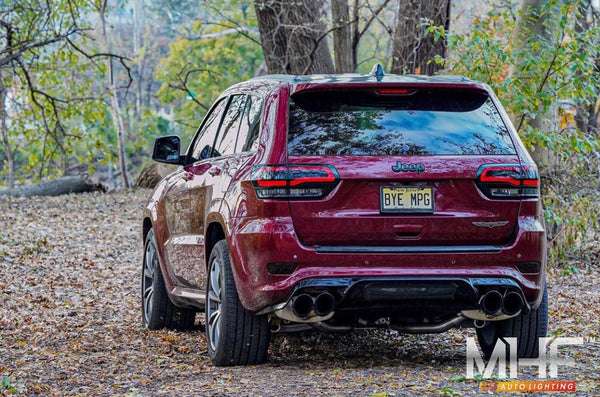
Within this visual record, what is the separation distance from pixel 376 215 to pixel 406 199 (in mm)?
207

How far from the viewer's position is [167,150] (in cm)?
795

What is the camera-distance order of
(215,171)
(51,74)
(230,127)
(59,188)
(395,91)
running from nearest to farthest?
(395,91), (215,171), (230,127), (51,74), (59,188)

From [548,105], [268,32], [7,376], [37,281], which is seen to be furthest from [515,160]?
[268,32]

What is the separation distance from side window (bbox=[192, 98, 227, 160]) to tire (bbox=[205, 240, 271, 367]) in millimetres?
1271

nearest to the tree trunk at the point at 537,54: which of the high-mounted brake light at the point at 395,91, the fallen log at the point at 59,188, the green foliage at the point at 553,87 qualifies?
the green foliage at the point at 553,87

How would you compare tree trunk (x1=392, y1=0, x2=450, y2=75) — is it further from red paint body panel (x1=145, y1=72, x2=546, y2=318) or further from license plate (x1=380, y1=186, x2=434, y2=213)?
license plate (x1=380, y1=186, x2=434, y2=213)

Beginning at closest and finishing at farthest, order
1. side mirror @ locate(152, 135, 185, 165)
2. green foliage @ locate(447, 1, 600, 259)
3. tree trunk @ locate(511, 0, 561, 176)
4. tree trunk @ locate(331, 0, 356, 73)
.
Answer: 1. side mirror @ locate(152, 135, 185, 165)
2. green foliage @ locate(447, 1, 600, 259)
3. tree trunk @ locate(511, 0, 561, 176)
4. tree trunk @ locate(331, 0, 356, 73)

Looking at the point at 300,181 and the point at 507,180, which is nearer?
the point at 300,181

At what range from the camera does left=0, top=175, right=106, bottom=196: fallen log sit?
25306mm

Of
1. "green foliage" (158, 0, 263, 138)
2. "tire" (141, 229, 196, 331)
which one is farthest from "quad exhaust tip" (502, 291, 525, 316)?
"green foliage" (158, 0, 263, 138)

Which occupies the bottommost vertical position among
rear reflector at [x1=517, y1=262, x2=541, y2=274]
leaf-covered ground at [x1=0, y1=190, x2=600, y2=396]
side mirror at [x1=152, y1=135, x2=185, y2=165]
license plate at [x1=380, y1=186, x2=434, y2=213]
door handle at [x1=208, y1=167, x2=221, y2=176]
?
leaf-covered ground at [x1=0, y1=190, x2=600, y2=396]

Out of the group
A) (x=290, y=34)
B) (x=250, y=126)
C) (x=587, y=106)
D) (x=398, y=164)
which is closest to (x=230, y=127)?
(x=250, y=126)

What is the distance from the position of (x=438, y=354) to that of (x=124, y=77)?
61092 millimetres

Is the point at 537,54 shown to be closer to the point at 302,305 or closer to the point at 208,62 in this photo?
the point at 302,305
